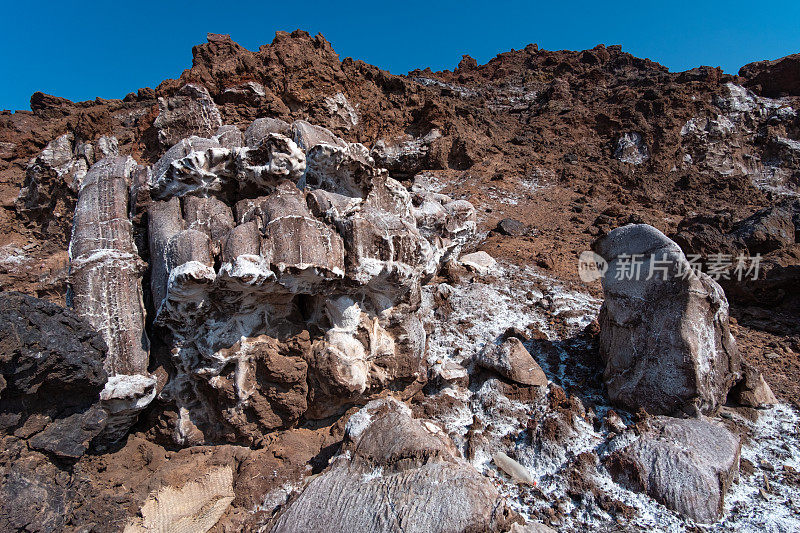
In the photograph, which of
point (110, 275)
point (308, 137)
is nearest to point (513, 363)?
point (308, 137)

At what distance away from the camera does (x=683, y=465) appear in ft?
9.65

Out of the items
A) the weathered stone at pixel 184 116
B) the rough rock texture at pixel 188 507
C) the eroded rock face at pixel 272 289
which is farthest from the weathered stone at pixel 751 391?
the weathered stone at pixel 184 116

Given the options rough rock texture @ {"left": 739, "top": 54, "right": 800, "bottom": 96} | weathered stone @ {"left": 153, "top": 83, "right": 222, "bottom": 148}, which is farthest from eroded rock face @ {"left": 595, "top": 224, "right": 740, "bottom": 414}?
rough rock texture @ {"left": 739, "top": 54, "right": 800, "bottom": 96}

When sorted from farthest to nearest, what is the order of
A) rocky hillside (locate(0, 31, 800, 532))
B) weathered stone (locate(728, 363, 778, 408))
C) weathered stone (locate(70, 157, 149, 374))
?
1. weathered stone (locate(728, 363, 778, 408))
2. weathered stone (locate(70, 157, 149, 374))
3. rocky hillside (locate(0, 31, 800, 532))

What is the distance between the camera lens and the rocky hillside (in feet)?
9.05

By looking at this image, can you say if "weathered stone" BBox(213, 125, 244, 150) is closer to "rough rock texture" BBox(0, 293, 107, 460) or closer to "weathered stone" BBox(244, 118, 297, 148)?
"weathered stone" BBox(244, 118, 297, 148)

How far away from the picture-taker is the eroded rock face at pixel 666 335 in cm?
339

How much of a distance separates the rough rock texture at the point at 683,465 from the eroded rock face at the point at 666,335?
272 millimetres

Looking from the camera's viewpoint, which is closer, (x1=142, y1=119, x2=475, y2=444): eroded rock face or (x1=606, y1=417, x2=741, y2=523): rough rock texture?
(x1=606, y1=417, x2=741, y2=523): rough rock texture

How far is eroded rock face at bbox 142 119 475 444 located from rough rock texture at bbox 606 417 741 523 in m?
1.87

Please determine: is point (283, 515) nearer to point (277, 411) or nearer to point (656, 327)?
point (277, 411)

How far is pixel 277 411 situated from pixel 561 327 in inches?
122

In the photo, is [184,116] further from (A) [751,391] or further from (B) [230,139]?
(A) [751,391]

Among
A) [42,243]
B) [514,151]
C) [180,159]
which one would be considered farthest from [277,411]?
[514,151]
